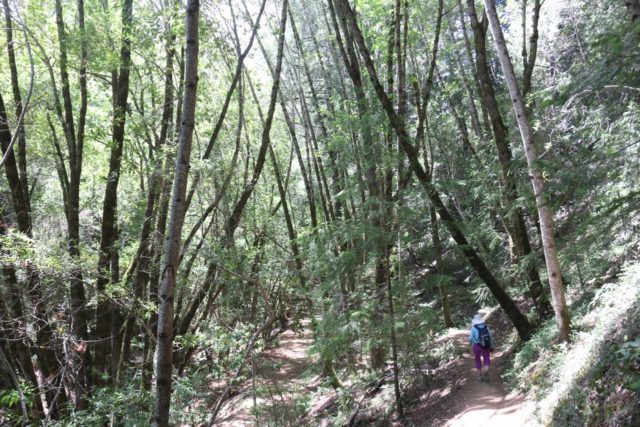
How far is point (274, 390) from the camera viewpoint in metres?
9.96

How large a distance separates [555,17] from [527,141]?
10.8m

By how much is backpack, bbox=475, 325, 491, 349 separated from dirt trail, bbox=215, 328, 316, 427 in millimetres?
3374

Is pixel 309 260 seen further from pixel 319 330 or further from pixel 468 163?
pixel 468 163

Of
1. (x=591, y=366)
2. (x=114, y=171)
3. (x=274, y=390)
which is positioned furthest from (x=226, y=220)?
(x=591, y=366)

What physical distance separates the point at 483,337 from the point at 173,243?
21.5 feet

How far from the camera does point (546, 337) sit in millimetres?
7441

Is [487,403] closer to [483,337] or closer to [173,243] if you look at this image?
[483,337]

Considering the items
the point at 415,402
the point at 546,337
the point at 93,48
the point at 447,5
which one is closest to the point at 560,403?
the point at 546,337

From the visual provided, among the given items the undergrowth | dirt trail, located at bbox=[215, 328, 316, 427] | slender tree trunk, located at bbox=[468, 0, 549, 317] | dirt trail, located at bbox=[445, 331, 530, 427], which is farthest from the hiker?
dirt trail, located at bbox=[215, 328, 316, 427]

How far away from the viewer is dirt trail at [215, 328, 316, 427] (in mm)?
7438

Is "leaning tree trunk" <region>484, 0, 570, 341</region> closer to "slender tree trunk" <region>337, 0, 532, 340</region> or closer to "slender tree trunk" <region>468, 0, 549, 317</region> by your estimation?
"slender tree trunk" <region>468, 0, 549, 317</region>

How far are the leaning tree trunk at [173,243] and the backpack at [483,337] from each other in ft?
20.4

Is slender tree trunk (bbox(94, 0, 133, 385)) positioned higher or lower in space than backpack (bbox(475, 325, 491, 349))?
higher

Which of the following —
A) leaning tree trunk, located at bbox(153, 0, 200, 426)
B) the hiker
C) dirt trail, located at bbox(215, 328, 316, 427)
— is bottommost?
dirt trail, located at bbox(215, 328, 316, 427)
